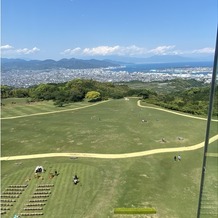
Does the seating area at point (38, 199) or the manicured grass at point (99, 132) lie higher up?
the manicured grass at point (99, 132)

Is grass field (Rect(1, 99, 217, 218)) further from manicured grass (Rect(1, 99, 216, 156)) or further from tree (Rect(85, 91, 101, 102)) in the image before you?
tree (Rect(85, 91, 101, 102))

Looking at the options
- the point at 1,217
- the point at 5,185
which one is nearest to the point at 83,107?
the point at 5,185

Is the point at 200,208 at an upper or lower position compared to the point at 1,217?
upper

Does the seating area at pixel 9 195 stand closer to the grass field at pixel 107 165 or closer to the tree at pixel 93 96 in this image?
the grass field at pixel 107 165

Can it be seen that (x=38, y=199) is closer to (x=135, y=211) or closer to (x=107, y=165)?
(x=135, y=211)

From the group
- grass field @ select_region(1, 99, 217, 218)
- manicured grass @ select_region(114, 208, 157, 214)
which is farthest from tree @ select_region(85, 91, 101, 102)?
manicured grass @ select_region(114, 208, 157, 214)

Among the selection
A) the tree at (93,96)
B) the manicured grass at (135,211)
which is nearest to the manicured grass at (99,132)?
the manicured grass at (135,211)

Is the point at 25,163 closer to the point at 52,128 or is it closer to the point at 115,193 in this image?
the point at 115,193

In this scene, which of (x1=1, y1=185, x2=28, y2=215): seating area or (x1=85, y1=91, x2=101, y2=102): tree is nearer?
(x1=1, y1=185, x2=28, y2=215): seating area
